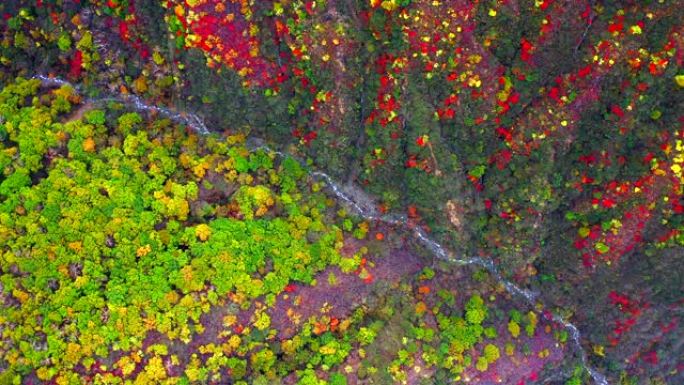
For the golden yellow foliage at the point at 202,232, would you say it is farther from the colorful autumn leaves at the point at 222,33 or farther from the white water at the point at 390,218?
the colorful autumn leaves at the point at 222,33

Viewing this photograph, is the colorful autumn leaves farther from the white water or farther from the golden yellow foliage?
the golden yellow foliage

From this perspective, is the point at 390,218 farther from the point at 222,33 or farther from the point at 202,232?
the point at 222,33

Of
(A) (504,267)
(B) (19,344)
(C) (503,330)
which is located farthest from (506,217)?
(B) (19,344)

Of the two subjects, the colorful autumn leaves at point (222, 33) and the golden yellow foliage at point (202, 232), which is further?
the golden yellow foliage at point (202, 232)

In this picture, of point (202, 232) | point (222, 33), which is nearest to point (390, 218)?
point (202, 232)

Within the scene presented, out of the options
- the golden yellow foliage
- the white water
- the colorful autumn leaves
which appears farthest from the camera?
the white water

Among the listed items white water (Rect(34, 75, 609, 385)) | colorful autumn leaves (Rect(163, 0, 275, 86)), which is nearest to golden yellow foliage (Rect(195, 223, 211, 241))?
white water (Rect(34, 75, 609, 385))

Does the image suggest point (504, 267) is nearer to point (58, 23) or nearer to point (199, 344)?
point (199, 344)

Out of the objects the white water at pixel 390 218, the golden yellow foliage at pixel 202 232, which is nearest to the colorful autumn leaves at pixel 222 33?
the white water at pixel 390 218
